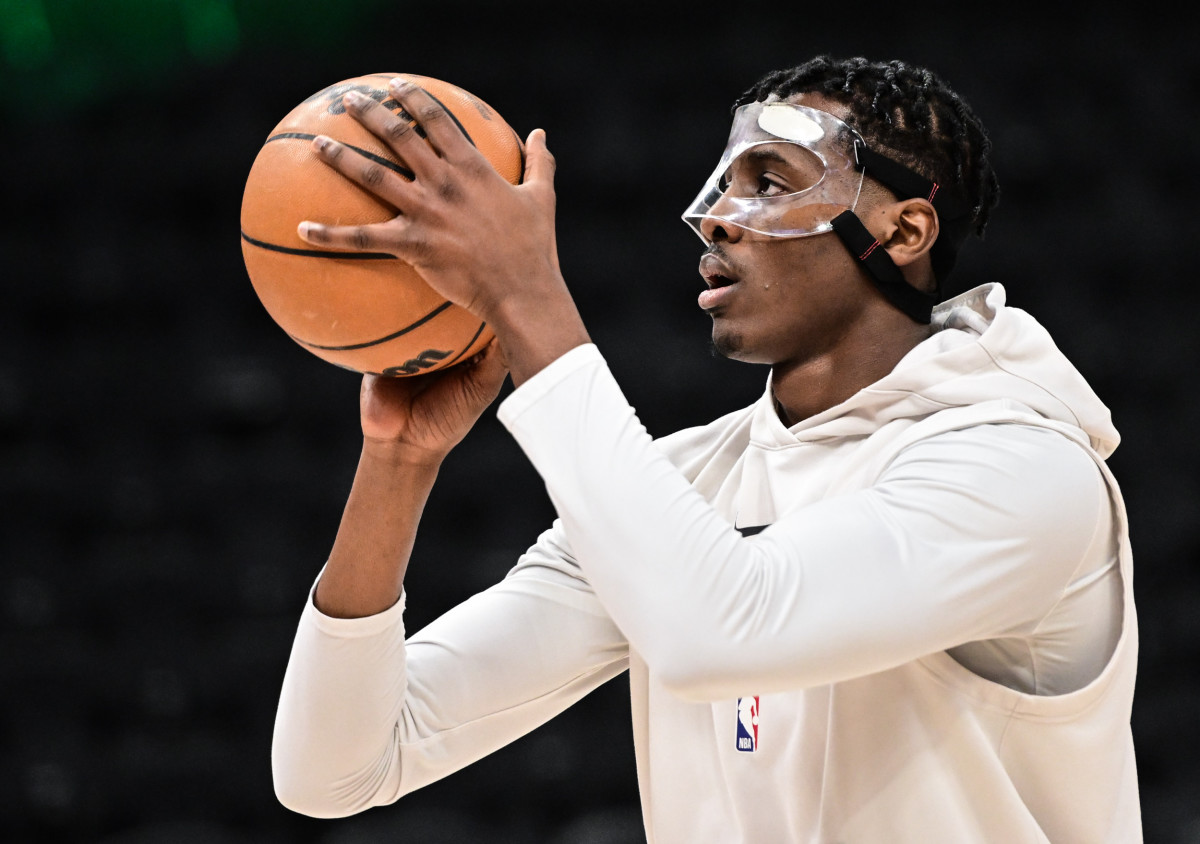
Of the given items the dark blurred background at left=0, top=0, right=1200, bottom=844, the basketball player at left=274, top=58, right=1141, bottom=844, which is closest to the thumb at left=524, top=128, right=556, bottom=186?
the basketball player at left=274, top=58, right=1141, bottom=844

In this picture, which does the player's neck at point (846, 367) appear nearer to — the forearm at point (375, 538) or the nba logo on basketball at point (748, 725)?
the nba logo on basketball at point (748, 725)

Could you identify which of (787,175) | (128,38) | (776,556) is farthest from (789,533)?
(128,38)

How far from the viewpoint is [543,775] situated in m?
3.41

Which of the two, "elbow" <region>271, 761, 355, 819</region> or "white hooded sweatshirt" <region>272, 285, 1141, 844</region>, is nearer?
"white hooded sweatshirt" <region>272, 285, 1141, 844</region>

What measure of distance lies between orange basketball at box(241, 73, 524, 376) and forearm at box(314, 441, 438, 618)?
8.5 inches

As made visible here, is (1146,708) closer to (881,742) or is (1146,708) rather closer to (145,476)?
(881,742)

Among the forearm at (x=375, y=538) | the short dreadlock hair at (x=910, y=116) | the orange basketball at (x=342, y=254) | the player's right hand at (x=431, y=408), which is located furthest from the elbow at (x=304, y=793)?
the short dreadlock hair at (x=910, y=116)

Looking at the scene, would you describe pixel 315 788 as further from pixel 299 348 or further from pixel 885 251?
pixel 299 348

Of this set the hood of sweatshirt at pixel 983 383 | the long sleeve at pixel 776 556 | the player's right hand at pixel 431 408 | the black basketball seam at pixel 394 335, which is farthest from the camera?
the player's right hand at pixel 431 408

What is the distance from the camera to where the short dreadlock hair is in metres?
1.86

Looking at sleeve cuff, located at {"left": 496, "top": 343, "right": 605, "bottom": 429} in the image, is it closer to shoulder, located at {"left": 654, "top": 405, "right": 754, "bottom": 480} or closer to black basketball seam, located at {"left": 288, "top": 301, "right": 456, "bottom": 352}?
black basketball seam, located at {"left": 288, "top": 301, "right": 456, "bottom": 352}

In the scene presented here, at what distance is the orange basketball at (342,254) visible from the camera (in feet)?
4.67

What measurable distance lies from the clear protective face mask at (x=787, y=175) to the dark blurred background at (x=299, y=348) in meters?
1.65

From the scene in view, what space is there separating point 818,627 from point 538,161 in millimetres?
597
